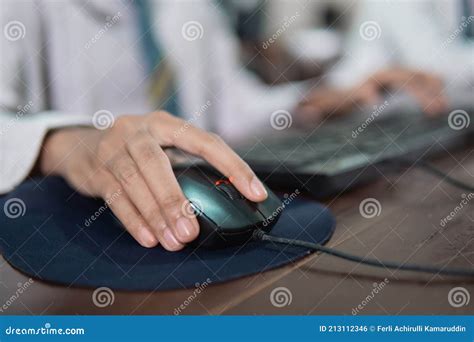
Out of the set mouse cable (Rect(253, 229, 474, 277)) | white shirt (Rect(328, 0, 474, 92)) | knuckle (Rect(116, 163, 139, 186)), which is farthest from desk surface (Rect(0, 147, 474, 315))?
white shirt (Rect(328, 0, 474, 92))

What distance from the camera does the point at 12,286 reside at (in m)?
0.36

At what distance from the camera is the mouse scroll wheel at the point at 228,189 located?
40 cm

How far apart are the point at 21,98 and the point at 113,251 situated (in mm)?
438

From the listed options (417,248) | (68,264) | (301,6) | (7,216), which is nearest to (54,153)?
(7,216)

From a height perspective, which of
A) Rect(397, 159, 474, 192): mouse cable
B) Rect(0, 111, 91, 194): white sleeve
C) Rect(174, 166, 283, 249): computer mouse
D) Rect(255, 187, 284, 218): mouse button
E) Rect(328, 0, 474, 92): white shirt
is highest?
Rect(328, 0, 474, 92): white shirt

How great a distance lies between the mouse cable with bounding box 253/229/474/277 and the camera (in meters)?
0.35

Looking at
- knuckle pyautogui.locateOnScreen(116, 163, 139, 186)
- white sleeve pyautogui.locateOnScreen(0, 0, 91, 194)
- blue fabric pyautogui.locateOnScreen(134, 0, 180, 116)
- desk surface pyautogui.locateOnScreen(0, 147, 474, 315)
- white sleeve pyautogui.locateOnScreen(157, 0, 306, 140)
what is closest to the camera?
desk surface pyautogui.locateOnScreen(0, 147, 474, 315)

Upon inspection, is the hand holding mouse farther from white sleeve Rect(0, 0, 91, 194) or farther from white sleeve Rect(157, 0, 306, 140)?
white sleeve Rect(157, 0, 306, 140)

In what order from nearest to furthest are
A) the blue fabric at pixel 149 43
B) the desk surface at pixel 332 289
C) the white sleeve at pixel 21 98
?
the desk surface at pixel 332 289 → the white sleeve at pixel 21 98 → the blue fabric at pixel 149 43

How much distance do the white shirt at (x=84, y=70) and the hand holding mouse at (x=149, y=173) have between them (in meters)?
0.10

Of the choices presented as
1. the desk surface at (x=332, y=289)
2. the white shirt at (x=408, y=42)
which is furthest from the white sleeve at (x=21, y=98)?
the white shirt at (x=408, y=42)

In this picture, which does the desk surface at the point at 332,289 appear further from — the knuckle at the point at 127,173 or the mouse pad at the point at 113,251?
the knuckle at the point at 127,173

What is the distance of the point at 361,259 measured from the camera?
14.7 inches

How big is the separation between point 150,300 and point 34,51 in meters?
0.55
